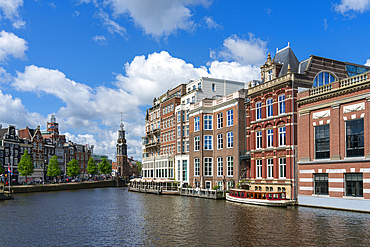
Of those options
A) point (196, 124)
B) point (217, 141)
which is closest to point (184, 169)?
point (196, 124)

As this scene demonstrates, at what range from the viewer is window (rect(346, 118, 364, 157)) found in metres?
38.6

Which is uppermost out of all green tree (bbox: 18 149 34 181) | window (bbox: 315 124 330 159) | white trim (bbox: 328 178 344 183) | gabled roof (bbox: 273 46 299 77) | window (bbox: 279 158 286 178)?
gabled roof (bbox: 273 46 299 77)

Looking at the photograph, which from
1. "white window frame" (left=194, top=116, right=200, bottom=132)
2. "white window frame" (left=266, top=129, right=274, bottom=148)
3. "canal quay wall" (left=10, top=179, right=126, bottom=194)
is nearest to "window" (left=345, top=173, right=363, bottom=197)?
"white window frame" (left=266, top=129, right=274, bottom=148)

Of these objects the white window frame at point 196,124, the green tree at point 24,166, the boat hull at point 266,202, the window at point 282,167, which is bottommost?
the boat hull at point 266,202

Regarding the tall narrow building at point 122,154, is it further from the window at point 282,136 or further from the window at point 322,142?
the window at point 322,142

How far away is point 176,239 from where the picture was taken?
25.5m

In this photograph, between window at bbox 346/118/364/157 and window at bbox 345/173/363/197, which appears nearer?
window at bbox 345/173/363/197

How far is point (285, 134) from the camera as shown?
49094 millimetres

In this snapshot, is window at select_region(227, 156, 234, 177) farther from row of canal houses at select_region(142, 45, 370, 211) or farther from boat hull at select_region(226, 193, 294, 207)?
boat hull at select_region(226, 193, 294, 207)

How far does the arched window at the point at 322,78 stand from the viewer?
49.7m

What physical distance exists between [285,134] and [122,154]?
132 metres

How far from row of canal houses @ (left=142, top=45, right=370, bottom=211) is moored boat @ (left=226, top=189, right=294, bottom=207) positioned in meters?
2.47

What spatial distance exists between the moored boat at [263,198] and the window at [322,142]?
670 cm

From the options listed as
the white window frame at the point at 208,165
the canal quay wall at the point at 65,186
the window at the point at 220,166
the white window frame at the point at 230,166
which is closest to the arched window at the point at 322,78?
the white window frame at the point at 230,166
